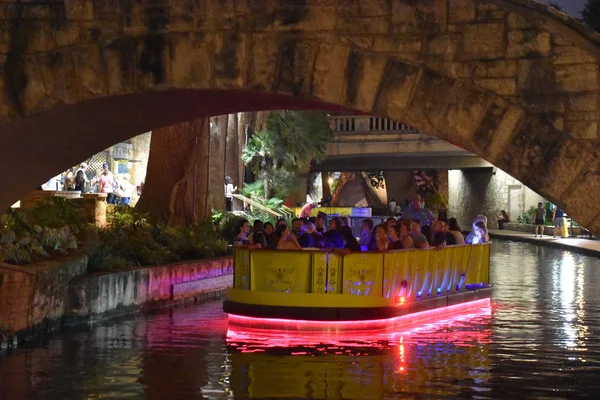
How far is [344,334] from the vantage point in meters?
16.9

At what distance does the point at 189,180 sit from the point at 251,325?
29.0 ft

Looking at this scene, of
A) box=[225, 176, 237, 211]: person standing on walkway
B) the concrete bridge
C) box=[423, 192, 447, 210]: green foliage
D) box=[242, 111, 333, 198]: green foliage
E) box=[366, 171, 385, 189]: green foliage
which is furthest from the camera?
box=[366, 171, 385, 189]: green foliage

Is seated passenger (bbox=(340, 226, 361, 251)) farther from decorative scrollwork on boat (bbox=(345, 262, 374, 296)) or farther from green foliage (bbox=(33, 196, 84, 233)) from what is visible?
green foliage (bbox=(33, 196, 84, 233))

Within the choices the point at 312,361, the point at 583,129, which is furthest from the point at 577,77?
the point at 312,361

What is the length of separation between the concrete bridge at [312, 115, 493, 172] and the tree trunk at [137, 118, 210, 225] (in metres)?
25.4

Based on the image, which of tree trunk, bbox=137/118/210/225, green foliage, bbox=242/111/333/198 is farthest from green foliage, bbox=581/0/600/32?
tree trunk, bbox=137/118/210/225

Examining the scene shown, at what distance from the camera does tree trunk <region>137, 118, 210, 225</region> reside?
1005 inches

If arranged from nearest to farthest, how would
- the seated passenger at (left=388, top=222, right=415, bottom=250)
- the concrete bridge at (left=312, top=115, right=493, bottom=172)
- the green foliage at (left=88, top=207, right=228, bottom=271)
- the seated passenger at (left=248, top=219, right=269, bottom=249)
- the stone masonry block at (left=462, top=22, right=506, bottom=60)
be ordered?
1. the stone masonry block at (left=462, top=22, right=506, bottom=60)
2. the seated passenger at (left=388, top=222, right=415, bottom=250)
3. the seated passenger at (left=248, top=219, right=269, bottom=249)
4. the green foliage at (left=88, top=207, right=228, bottom=271)
5. the concrete bridge at (left=312, top=115, right=493, bottom=172)

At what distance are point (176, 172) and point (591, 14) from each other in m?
25.9

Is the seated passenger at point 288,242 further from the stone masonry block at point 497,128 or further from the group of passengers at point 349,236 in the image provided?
the stone masonry block at point 497,128

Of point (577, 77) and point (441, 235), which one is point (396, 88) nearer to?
point (577, 77)

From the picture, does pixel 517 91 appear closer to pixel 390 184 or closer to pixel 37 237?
pixel 37 237

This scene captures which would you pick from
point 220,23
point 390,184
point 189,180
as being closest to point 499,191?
point 390,184

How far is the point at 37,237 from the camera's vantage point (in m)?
18.7
